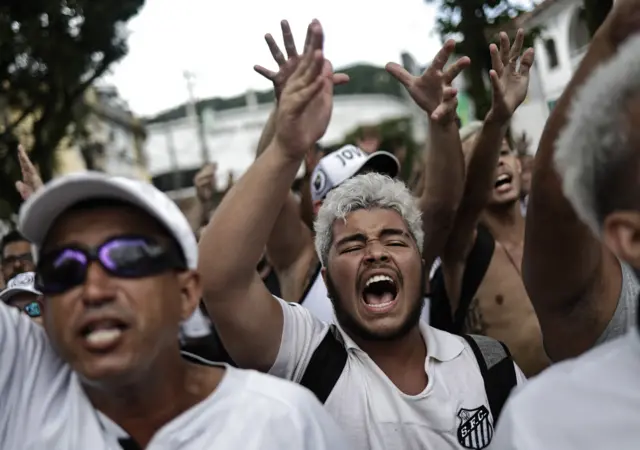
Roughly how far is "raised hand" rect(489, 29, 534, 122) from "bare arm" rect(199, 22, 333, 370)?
1.30 metres

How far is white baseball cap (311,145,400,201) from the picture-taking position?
153 inches

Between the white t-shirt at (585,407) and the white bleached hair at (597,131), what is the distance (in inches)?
10.5

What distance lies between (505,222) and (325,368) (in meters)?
2.16

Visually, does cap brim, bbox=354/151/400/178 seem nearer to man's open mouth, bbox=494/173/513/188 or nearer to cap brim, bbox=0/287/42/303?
man's open mouth, bbox=494/173/513/188

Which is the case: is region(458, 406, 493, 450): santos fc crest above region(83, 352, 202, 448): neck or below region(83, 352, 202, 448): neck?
below

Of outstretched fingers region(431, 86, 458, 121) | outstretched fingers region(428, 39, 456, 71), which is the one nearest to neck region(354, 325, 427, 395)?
outstretched fingers region(431, 86, 458, 121)

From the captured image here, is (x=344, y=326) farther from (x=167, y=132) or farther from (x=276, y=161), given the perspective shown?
(x=167, y=132)

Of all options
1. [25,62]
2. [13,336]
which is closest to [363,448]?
[13,336]

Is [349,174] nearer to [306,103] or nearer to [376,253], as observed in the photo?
[376,253]

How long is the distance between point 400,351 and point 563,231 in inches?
32.9

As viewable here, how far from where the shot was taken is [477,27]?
973 centimetres

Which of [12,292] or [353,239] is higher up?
[353,239]

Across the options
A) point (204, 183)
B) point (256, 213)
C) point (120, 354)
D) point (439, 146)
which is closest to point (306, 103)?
point (256, 213)

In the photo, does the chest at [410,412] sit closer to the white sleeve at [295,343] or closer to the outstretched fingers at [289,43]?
the white sleeve at [295,343]
